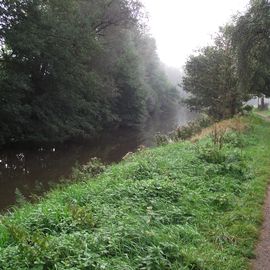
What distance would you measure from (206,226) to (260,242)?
0.94 meters

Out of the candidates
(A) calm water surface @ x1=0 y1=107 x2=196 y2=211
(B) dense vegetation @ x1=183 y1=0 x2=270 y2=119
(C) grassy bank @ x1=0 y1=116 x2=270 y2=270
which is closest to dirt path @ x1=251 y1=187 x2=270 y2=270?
(C) grassy bank @ x1=0 y1=116 x2=270 y2=270

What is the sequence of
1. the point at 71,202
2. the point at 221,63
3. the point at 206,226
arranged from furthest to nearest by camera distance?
the point at 221,63, the point at 71,202, the point at 206,226

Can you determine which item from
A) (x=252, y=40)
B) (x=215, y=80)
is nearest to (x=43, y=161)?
(x=252, y=40)

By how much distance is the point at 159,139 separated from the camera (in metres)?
22.4

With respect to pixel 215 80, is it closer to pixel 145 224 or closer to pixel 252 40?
pixel 252 40

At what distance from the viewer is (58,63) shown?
1108 inches

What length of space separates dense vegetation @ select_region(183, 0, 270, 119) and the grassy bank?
44.2 feet

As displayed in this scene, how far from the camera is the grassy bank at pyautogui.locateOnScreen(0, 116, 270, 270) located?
5.19m

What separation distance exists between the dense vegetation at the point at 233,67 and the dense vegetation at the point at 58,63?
8024 millimetres

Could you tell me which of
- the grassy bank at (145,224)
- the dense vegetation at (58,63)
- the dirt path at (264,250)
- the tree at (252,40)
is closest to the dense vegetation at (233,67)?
the tree at (252,40)

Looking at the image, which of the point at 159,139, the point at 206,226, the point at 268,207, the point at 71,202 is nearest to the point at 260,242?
the point at 206,226

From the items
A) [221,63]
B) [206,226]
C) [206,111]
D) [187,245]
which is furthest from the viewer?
[206,111]

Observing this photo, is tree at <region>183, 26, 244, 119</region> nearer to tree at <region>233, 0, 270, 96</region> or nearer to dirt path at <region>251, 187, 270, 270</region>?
tree at <region>233, 0, 270, 96</region>

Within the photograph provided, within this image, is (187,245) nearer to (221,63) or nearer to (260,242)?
(260,242)
